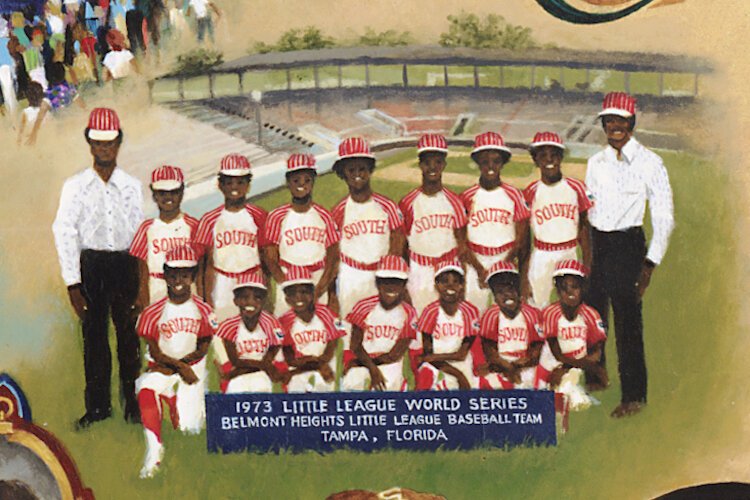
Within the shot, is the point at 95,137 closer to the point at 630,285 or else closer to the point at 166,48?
the point at 166,48

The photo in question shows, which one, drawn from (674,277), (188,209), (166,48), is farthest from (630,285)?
(166,48)

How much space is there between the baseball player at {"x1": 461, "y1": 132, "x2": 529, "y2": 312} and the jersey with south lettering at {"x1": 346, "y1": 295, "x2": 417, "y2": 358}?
34 centimetres

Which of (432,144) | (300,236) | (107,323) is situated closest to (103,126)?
(107,323)

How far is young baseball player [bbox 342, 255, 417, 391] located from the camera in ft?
18.5

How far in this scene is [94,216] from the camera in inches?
226

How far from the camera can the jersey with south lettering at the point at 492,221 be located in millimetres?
5707

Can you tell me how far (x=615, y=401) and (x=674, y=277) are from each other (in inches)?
28.5

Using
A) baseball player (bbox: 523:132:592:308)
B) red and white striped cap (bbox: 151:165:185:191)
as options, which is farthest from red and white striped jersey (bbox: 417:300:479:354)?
red and white striped cap (bbox: 151:165:185:191)

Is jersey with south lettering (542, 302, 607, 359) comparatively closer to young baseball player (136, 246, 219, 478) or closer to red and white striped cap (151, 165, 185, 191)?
young baseball player (136, 246, 219, 478)

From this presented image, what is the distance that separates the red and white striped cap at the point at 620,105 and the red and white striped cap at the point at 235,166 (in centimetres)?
189

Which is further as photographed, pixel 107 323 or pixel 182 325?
pixel 107 323

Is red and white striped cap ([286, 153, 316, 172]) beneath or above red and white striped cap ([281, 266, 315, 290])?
above

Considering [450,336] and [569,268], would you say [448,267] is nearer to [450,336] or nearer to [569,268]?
[450,336]

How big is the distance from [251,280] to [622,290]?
76.6 inches
